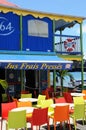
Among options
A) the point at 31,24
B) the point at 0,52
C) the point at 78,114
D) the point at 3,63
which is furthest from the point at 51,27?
the point at 78,114

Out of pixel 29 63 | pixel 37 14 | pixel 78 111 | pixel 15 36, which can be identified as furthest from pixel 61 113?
pixel 37 14

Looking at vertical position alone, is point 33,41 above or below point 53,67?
above

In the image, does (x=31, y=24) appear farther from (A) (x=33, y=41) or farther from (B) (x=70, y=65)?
(B) (x=70, y=65)

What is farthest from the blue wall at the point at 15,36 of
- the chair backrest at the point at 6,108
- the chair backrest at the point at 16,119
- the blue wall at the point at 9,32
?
the chair backrest at the point at 16,119

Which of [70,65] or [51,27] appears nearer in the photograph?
[70,65]

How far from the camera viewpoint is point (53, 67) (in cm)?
1603

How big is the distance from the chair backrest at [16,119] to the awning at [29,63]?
563 cm

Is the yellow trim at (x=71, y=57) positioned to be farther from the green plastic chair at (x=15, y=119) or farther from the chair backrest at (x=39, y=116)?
the green plastic chair at (x=15, y=119)

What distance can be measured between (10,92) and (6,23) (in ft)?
12.2

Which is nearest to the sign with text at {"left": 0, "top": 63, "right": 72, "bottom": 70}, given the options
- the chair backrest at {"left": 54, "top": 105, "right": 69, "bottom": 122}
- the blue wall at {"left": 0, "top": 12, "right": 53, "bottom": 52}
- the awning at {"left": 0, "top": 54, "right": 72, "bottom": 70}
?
the awning at {"left": 0, "top": 54, "right": 72, "bottom": 70}

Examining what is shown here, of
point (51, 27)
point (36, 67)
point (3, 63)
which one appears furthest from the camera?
point (51, 27)

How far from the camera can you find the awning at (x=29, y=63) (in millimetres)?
14695

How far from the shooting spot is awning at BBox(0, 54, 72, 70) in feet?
48.2

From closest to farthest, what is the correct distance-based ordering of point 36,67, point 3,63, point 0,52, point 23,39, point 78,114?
point 78,114 < point 3,63 < point 36,67 < point 0,52 < point 23,39
